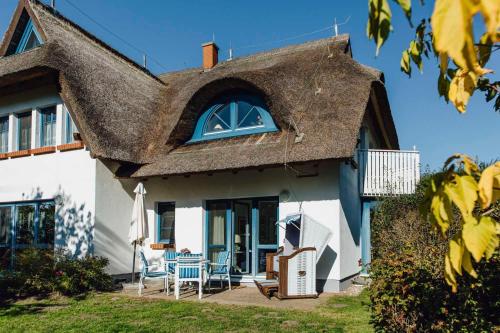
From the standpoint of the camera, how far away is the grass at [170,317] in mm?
6781

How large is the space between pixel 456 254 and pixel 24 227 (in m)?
13.3

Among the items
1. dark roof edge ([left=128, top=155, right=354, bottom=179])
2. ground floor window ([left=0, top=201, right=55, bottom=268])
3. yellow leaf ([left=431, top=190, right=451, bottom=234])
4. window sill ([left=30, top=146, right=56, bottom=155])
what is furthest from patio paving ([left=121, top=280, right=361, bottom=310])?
yellow leaf ([left=431, top=190, right=451, bottom=234])

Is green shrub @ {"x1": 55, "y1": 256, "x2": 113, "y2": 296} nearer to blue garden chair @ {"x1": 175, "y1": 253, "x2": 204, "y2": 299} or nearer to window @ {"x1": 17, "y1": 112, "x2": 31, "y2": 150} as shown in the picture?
blue garden chair @ {"x1": 175, "y1": 253, "x2": 204, "y2": 299}

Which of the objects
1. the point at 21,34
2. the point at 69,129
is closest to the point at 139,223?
the point at 69,129

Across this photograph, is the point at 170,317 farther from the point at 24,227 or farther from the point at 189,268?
the point at 24,227

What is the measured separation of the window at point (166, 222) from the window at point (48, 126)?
3488mm

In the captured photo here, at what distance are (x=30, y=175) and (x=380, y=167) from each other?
32.1 ft

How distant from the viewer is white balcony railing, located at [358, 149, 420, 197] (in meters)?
12.7

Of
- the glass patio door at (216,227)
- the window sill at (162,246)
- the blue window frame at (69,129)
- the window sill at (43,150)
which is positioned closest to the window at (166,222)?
the window sill at (162,246)

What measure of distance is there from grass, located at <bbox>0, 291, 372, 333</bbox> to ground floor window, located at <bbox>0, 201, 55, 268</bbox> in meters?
3.17

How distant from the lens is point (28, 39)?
13.5 meters

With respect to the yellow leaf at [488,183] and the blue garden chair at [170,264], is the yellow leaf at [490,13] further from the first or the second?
the blue garden chair at [170,264]

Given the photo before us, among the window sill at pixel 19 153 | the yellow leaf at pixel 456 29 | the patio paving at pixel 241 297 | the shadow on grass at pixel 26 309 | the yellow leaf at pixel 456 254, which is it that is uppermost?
the window sill at pixel 19 153

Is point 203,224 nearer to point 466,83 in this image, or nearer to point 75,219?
point 75,219
